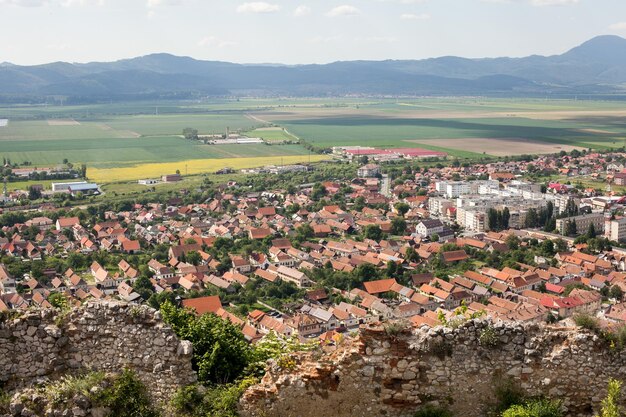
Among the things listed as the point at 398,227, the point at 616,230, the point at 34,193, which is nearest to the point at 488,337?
the point at 398,227

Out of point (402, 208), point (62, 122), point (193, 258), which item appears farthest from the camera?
point (62, 122)

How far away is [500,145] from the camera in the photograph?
132 m

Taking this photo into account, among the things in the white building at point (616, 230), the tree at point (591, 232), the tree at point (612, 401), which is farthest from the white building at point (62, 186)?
the tree at point (612, 401)

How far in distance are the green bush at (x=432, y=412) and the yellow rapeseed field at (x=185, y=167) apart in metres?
88.1

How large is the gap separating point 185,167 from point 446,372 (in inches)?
3896

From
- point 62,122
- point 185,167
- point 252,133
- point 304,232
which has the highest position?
point 62,122

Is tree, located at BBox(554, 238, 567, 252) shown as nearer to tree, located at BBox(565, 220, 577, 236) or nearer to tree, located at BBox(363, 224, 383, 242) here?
tree, located at BBox(565, 220, 577, 236)

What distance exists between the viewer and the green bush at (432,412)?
7.73 metres

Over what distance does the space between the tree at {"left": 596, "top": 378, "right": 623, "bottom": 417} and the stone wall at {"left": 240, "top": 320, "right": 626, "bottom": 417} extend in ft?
0.54

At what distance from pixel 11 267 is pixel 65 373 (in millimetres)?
42390

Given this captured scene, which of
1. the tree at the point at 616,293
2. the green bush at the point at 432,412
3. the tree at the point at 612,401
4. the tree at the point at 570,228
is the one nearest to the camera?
the tree at the point at 612,401

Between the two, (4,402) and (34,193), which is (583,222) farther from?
(4,402)

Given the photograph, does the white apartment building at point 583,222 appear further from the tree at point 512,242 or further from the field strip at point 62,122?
the field strip at point 62,122

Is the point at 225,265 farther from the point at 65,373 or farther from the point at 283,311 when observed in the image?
the point at 65,373
